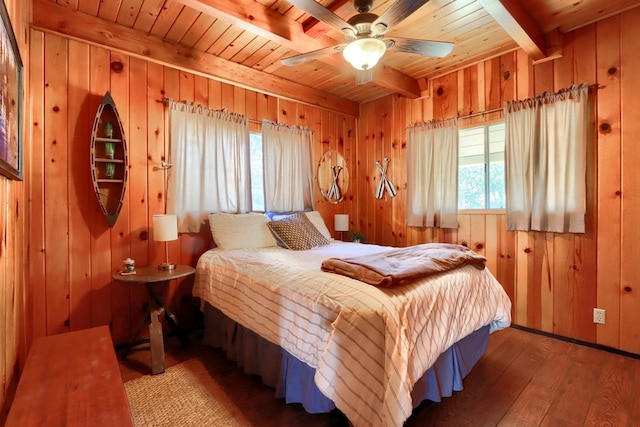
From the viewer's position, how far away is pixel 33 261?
7.03 feet

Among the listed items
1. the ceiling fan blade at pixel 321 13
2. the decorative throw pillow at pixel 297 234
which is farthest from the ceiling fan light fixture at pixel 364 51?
the decorative throw pillow at pixel 297 234

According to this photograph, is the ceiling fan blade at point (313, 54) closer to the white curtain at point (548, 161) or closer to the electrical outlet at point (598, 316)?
the white curtain at point (548, 161)

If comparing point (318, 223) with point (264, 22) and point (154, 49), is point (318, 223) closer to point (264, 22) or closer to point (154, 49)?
point (264, 22)

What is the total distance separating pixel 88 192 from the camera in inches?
93.0

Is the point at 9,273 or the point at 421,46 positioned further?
the point at 421,46

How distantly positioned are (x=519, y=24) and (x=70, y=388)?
3178mm

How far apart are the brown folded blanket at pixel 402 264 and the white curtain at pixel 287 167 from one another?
168 cm

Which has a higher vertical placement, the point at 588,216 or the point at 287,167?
the point at 287,167

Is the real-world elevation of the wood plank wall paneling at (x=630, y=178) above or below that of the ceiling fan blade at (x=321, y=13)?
below

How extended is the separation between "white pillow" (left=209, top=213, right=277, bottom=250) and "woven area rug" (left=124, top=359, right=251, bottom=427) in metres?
1.01

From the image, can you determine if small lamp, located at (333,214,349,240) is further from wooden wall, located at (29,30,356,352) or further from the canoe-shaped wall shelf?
the canoe-shaped wall shelf

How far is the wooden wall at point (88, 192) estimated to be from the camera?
2.19 metres

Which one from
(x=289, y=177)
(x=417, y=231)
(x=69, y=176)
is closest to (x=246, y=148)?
(x=289, y=177)

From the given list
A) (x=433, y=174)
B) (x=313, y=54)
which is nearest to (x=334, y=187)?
(x=433, y=174)
